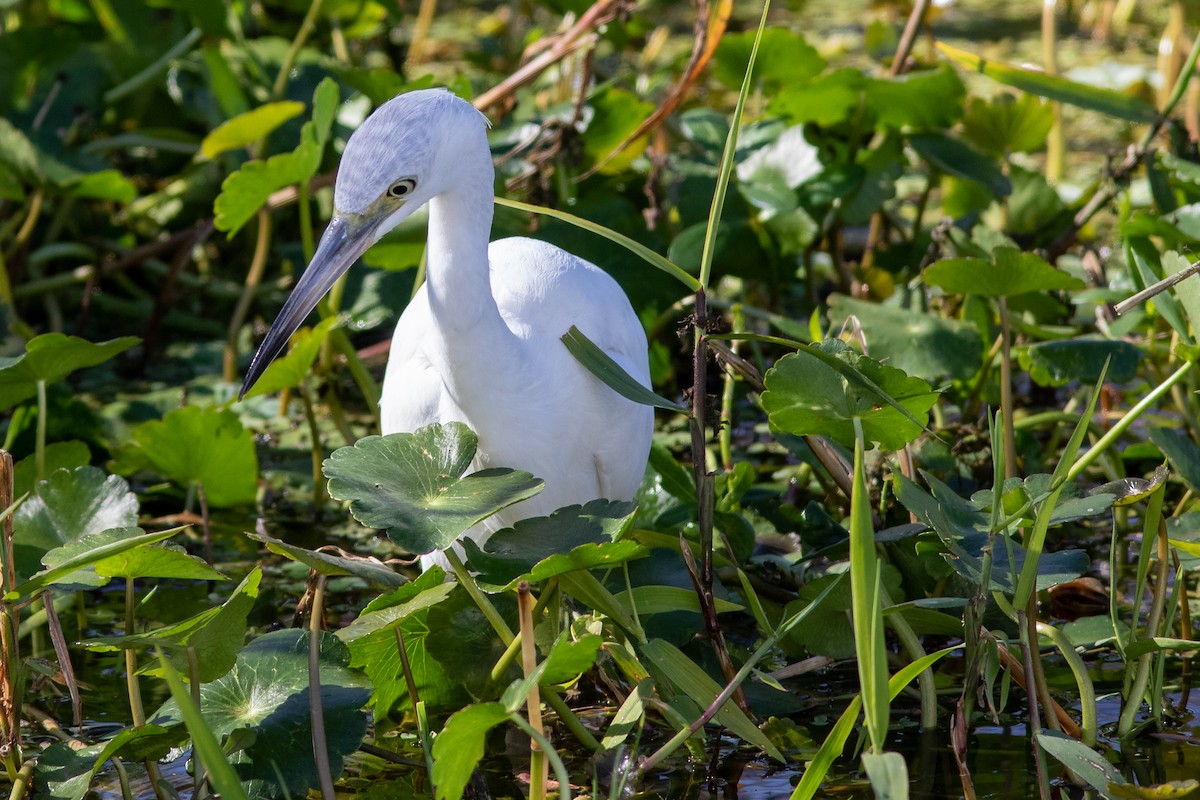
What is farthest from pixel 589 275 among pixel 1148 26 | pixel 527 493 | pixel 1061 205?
pixel 1148 26

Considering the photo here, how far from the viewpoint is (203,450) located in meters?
2.52

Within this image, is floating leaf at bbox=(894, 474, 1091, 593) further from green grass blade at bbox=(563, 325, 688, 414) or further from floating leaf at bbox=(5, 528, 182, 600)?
floating leaf at bbox=(5, 528, 182, 600)

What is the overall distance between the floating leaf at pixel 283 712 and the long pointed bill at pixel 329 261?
1.31ft

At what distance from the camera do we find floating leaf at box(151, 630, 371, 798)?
5.17 feet

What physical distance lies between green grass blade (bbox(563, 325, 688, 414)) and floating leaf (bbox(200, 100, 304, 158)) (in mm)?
1224

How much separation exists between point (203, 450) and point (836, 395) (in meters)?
1.35

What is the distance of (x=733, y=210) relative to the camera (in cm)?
310

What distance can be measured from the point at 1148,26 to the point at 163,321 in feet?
13.6

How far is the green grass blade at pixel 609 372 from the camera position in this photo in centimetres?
165

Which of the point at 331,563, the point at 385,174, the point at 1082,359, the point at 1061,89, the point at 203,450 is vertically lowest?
the point at 203,450

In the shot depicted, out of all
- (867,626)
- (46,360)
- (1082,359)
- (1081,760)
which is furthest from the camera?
(1082,359)

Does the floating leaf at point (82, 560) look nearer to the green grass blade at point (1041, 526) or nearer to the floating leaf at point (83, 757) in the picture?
the floating leaf at point (83, 757)

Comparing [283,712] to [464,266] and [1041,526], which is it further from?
[1041,526]

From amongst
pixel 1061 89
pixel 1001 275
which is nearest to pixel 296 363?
pixel 1001 275
